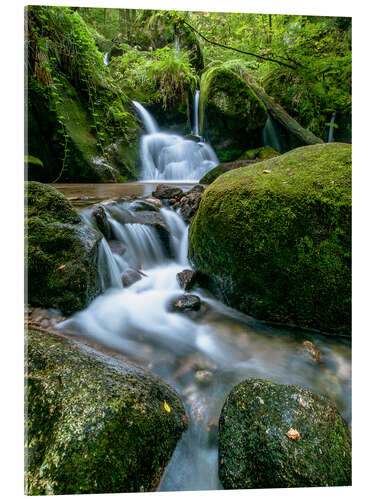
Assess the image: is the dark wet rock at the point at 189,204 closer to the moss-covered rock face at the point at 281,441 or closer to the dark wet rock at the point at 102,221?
the dark wet rock at the point at 102,221

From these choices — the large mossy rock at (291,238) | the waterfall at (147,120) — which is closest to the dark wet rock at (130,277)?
the large mossy rock at (291,238)

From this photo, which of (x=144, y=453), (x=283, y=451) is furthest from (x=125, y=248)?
(x=283, y=451)

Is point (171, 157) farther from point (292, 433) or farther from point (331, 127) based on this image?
point (292, 433)

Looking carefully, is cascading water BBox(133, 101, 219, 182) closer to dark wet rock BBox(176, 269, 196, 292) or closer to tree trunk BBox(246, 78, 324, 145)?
tree trunk BBox(246, 78, 324, 145)

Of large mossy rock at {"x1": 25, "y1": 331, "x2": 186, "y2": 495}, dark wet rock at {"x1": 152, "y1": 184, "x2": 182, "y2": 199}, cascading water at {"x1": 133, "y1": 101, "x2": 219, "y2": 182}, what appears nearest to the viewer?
large mossy rock at {"x1": 25, "y1": 331, "x2": 186, "y2": 495}

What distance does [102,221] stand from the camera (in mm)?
3070

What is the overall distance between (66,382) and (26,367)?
24 centimetres

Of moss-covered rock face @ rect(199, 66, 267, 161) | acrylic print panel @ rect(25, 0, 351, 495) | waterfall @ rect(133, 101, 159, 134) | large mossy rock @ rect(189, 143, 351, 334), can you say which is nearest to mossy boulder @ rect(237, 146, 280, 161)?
moss-covered rock face @ rect(199, 66, 267, 161)

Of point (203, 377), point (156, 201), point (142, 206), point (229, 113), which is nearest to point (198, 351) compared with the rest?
point (203, 377)

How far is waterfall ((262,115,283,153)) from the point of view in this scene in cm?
688

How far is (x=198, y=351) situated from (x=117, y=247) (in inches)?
64.3

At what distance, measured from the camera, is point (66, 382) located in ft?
3.90

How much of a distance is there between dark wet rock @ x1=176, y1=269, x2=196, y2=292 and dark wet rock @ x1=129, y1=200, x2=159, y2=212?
1325mm

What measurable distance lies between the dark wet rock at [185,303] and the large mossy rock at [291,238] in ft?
1.06
